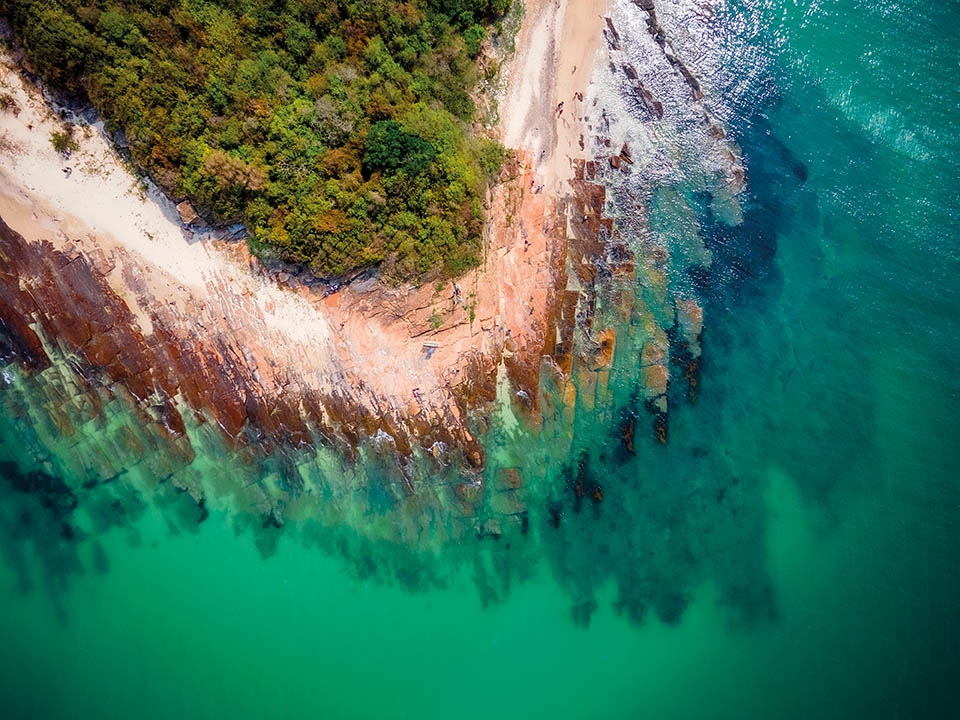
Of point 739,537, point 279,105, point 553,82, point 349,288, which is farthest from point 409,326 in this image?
point 739,537

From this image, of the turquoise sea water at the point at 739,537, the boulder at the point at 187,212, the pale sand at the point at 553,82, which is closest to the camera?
the boulder at the point at 187,212

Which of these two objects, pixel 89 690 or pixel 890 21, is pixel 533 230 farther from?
pixel 89 690

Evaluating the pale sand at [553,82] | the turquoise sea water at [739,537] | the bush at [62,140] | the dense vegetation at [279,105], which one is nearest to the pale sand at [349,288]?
the pale sand at [553,82]

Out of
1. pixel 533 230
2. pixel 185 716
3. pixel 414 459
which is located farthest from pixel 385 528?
pixel 533 230

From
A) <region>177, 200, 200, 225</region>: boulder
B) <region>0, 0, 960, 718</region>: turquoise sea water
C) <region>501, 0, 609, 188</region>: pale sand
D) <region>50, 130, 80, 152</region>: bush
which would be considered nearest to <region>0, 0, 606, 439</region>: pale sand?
<region>501, 0, 609, 188</region>: pale sand

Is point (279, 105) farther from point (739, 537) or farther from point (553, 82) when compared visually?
point (739, 537)

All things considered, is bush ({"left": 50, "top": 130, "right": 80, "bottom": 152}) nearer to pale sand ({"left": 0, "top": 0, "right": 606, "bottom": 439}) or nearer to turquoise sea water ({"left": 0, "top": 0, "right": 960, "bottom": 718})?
pale sand ({"left": 0, "top": 0, "right": 606, "bottom": 439})

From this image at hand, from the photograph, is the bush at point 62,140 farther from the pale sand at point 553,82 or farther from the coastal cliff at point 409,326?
the pale sand at point 553,82
